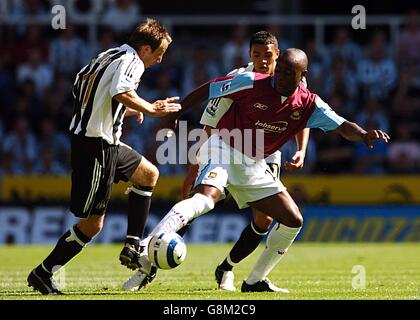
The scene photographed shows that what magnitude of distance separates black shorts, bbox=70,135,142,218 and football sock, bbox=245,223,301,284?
1453mm

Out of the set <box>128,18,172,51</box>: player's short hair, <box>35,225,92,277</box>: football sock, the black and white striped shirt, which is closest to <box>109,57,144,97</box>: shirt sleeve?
the black and white striped shirt

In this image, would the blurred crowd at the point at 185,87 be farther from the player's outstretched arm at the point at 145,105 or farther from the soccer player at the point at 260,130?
the player's outstretched arm at the point at 145,105

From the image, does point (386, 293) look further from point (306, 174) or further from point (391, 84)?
point (391, 84)

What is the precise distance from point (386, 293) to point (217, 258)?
5434 millimetres

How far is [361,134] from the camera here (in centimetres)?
829

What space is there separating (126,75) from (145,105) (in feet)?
1.14

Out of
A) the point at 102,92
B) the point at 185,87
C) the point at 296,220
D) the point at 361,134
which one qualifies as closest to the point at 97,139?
the point at 102,92

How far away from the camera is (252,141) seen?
855 cm

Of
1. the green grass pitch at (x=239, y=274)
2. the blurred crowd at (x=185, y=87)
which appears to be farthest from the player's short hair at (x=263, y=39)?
the blurred crowd at (x=185, y=87)

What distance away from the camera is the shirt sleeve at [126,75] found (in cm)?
826

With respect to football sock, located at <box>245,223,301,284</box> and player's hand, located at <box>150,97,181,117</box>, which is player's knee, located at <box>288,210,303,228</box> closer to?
football sock, located at <box>245,223,301,284</box>

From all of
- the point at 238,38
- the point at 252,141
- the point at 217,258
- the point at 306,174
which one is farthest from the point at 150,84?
the point at 252,141

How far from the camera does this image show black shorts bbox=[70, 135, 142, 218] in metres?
8.61

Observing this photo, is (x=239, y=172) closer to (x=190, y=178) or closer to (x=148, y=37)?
(x=190, y=178)
